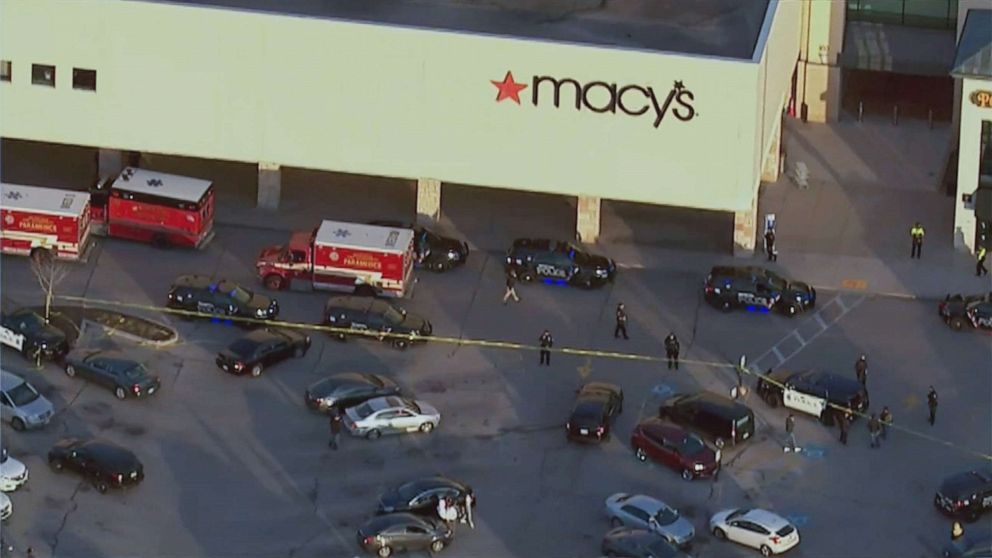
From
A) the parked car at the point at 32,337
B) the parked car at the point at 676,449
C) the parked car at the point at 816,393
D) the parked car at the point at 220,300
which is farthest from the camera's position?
the parked car at the point at 220,300

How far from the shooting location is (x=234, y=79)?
10588 cm

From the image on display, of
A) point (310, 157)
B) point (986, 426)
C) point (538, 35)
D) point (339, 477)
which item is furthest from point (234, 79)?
point (986, 426)

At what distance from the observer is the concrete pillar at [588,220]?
106875mm

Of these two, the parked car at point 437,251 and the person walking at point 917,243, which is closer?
the parked car at point 437,251

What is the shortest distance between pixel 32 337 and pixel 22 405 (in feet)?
14.8

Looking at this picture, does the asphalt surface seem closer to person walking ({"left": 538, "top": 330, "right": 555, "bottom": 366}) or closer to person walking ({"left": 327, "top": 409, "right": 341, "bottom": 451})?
person walking ({"left": 327, "top": 409, "right": 341, "bottom": 451})

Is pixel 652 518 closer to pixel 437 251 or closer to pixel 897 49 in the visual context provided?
pixel 437 251

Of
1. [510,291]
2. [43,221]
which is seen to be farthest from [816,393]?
[43,221]

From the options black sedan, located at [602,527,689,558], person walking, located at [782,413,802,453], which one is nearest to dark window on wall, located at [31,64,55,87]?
person walking, located at [782,413,802,453]

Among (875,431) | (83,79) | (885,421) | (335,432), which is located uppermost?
(83,79)

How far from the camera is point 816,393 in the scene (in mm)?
95375

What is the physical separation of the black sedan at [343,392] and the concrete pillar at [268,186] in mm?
15197

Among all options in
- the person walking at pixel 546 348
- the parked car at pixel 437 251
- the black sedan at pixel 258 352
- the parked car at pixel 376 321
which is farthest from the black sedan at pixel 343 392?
the parked car at pixel 437 251

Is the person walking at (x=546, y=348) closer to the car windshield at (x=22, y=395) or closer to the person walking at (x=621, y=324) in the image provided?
the person walking at (x=621, y=324)
